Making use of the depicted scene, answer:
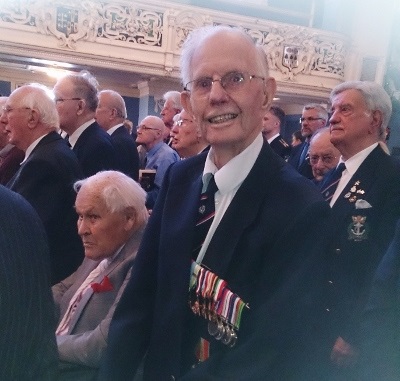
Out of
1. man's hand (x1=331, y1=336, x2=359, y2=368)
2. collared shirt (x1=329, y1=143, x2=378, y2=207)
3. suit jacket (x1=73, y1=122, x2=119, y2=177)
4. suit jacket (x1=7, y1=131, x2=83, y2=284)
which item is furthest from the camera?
suit jacket (x1=73, y1=122, x2=119, y2=177)

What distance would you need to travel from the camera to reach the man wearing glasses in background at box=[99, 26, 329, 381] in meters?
1.09

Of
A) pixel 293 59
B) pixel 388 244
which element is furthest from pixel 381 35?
pixel 388 244

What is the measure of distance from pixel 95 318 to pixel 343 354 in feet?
3.15

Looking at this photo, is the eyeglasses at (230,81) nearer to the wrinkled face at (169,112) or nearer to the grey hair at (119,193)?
the grey hair at (119,193)

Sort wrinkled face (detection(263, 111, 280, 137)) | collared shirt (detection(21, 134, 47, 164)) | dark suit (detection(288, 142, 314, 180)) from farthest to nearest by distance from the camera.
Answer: wrinkled face (detection(263, 111, 280, 137)) < dark suit (detection(288, 142, 314, 180)) < collared shirt (detection(21, 134, 47, 164))

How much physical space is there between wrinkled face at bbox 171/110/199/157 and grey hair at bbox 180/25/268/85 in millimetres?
1404

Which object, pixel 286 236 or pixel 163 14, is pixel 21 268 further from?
pixel 163 14

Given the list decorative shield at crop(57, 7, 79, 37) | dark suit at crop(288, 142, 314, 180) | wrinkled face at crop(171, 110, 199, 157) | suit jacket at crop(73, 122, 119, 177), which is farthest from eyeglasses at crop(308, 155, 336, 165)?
decorative shield at crop(57, 7, 79, 37)

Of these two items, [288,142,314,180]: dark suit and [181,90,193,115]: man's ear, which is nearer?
[181,90,193,115]: man's ear

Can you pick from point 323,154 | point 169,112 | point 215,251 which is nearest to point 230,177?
point 215,251

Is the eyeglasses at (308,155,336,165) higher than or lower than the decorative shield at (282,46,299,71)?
lower

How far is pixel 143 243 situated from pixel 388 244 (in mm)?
1078

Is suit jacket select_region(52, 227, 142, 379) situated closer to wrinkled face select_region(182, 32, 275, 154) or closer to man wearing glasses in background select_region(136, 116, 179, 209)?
wrinkled face select_region(182, 32, 275, 154)

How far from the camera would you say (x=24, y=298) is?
86 centimetres
